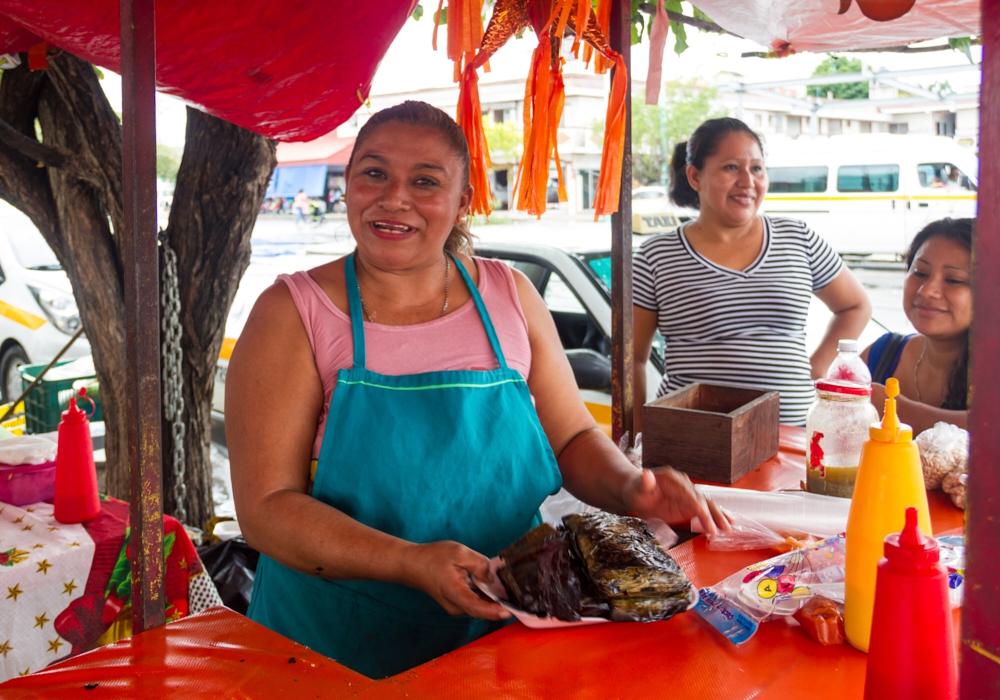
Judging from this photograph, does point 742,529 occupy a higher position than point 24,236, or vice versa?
point 24,236

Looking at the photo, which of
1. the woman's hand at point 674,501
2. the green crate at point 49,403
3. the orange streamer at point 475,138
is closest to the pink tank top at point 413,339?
the orange streamer at point 475,138

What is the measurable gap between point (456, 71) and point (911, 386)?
1719 millimetres

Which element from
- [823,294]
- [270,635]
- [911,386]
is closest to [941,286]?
[911,386]

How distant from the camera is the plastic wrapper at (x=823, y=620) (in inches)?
45.1

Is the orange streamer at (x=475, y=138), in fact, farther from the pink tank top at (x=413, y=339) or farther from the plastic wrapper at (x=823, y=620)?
the plastic wrapper at (x=823, y=620)

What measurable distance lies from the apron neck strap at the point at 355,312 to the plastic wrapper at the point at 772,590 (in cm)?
78

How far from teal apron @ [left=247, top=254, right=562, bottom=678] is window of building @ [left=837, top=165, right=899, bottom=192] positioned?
663 inches

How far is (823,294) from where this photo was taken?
3078 mm

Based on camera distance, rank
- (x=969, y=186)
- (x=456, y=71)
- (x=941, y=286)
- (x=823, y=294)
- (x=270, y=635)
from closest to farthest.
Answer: (x=270, y=635) < (x=456, y=71) < (x=941, y=286) < (x=823, y=294) < (x=969, y=186)

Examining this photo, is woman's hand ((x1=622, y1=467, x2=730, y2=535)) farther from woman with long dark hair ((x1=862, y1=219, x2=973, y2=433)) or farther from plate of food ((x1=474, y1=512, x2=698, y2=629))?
woman with long dark hair ((x1=862, y1=219, x2=973, y2=433))

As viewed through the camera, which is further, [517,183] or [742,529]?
[517,183]

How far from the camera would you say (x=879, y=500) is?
1074mm

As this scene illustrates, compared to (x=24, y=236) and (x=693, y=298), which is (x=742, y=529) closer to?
(x=693, y=298)

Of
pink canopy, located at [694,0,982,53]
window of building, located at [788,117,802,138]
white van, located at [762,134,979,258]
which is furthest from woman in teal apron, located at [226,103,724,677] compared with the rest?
window of building, located at [788,117,802,138]
